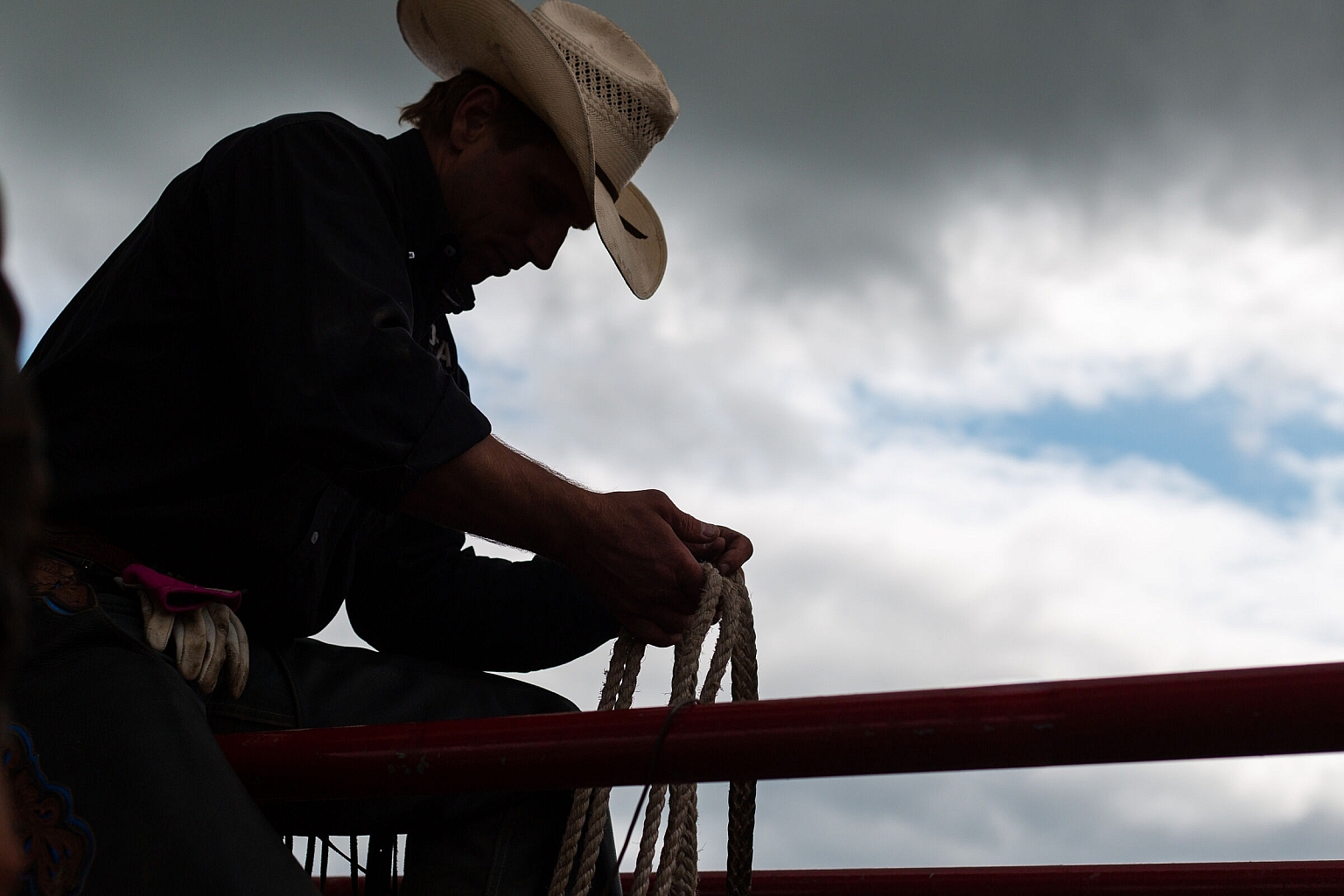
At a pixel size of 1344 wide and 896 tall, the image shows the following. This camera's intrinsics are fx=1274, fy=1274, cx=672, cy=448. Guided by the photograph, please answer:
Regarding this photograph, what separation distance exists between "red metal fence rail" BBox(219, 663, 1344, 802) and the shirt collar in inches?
33.6

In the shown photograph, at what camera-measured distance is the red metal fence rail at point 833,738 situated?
126cm

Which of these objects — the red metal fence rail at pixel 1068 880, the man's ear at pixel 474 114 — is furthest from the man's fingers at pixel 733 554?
the man's ear at pixel 474 114

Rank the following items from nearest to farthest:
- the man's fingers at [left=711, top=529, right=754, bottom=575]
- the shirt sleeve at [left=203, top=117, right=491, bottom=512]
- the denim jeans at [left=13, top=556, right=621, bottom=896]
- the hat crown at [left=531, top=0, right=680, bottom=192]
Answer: the denim jeans at [left=13, top=556, right=621, bottom=896] → the shirt sleeve at [left=203, top=117, right=491, bottom=512] → the man's fingers at [left=711, top=529, right=754, bottom=575] → the hat crown at [left=531, top=0, right=680, bottom=192]

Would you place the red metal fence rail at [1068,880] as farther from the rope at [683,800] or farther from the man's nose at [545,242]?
the man's nose at [545,242]

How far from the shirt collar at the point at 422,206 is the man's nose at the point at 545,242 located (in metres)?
0.13

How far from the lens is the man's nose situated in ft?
7.26

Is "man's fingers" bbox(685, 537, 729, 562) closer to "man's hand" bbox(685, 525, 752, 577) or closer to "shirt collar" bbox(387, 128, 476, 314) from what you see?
"man's hand" bbox(685, 525, 752, 577)

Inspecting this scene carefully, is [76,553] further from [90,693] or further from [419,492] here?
[419,492]

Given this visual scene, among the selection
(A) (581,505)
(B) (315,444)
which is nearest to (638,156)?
(A) (581,505)

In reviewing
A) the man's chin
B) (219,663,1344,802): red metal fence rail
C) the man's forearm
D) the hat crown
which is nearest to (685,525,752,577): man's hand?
the man's forearm

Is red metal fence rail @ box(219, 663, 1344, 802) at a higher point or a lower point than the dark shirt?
lower

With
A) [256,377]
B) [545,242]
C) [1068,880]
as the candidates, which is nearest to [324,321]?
[256,377]

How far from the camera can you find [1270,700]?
1.25 meters

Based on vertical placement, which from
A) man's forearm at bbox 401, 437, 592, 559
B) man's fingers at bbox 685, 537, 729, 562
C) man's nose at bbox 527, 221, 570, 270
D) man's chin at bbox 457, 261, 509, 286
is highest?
man's nose at bbox 527, 221, 570, 270
